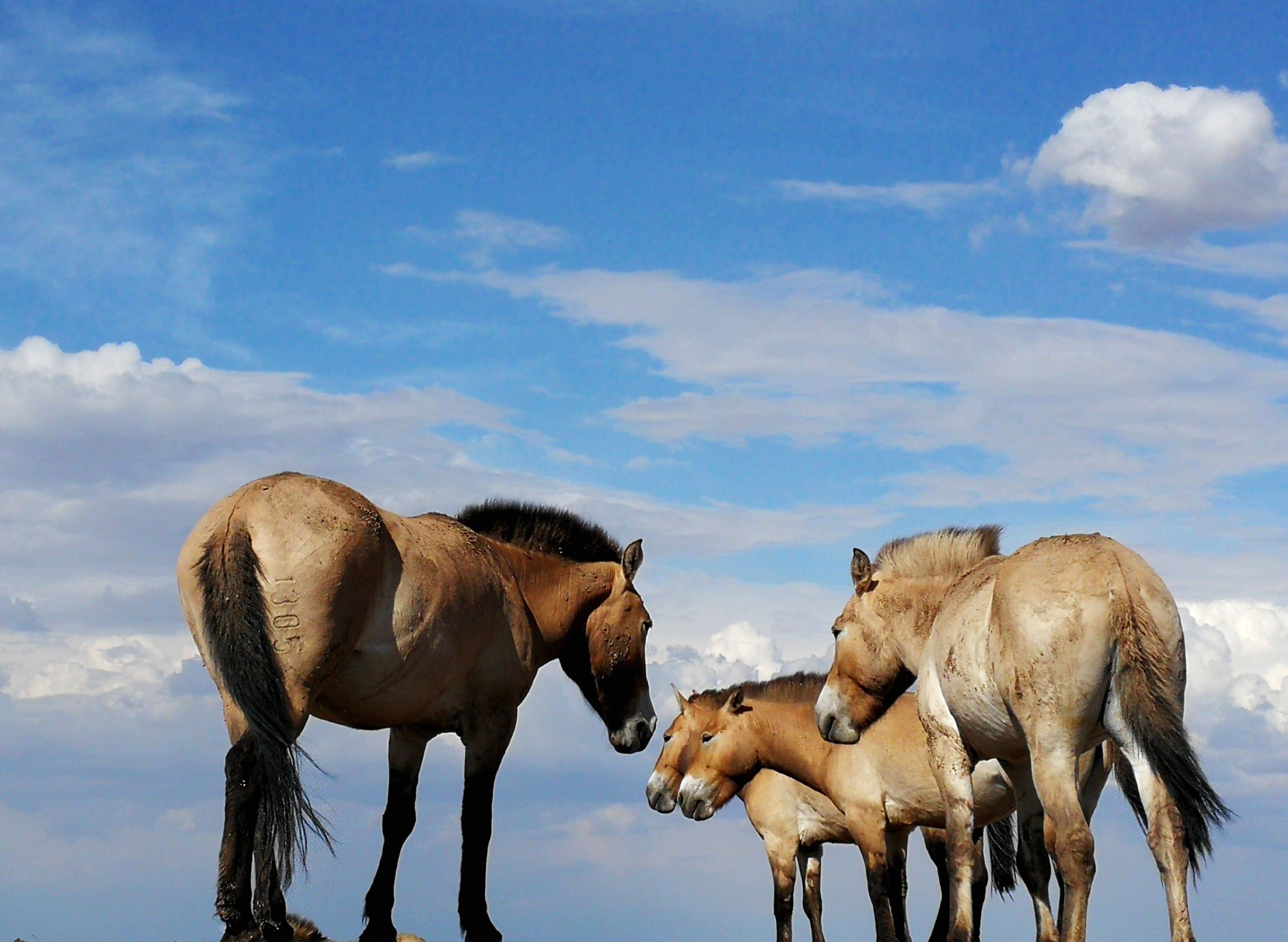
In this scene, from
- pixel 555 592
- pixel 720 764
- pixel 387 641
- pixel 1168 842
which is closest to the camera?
pixel 1168 842

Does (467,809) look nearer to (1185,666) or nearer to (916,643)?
(916,643)

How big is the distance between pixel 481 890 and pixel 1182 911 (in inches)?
197

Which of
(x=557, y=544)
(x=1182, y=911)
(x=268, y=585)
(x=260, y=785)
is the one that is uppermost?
(x=557, y=544)

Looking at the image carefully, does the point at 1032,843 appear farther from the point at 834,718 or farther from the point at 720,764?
the point at 720,764

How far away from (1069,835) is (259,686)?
5002 millimetres

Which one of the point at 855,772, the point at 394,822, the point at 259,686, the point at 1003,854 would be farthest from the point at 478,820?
the point at 1003,854

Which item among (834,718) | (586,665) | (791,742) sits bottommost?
(834,718)

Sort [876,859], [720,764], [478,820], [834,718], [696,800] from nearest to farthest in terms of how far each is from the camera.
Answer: [478,820] → [834,718] → [876,859] → [720,764] → [696,800]

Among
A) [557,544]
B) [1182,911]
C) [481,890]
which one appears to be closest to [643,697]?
[557,544]

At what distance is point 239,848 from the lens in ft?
27.1

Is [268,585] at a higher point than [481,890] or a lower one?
higher

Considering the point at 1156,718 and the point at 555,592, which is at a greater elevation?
the point at 555,592

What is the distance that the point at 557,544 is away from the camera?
471 inches

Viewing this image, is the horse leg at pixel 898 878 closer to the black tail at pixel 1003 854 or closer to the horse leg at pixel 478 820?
the black tail at pixel 1003 854
